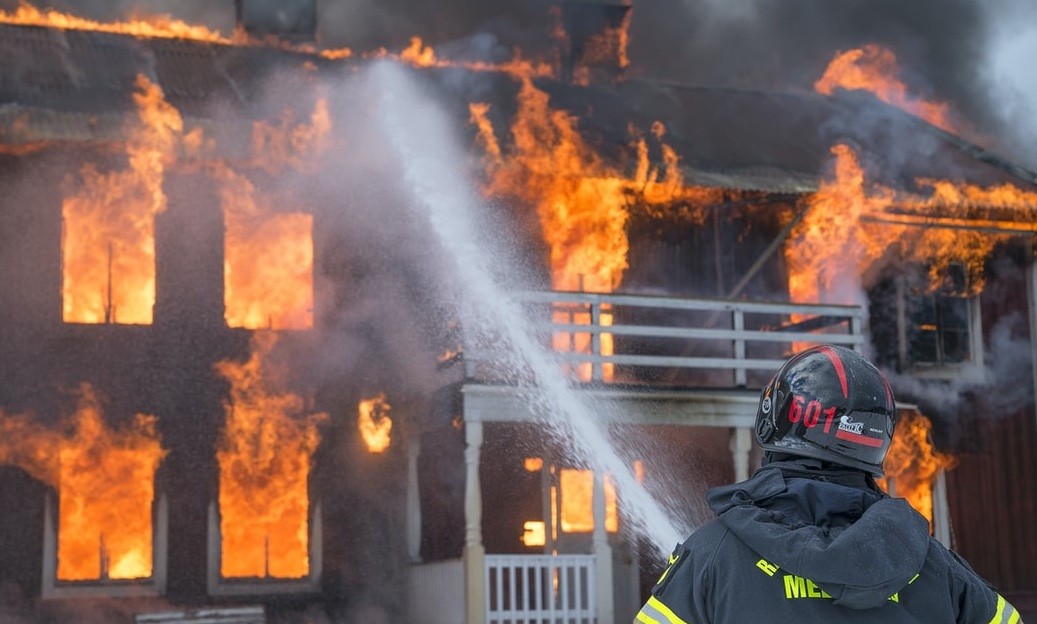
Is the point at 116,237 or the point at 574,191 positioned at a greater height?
the point at 574,191

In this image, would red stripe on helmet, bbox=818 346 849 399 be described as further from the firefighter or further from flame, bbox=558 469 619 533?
flame, bbox=558 469 619 533

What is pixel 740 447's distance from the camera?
15383 millimetres

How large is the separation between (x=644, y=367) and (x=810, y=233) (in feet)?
8.95

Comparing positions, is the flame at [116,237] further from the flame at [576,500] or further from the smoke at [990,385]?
the smoke at [990,385]

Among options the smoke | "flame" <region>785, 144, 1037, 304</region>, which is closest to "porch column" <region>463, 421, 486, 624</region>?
"flame" <region>785, 144, 1037, 304</region>

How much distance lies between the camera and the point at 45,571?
14.4 metres

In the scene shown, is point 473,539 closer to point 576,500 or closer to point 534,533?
point 534,533

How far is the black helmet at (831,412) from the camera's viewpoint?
2936 millimetres

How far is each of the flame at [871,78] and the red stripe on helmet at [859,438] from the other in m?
18.6

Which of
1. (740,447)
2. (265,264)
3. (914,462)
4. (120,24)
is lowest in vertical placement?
(914,462)

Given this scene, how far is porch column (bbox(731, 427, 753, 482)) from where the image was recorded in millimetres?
15383

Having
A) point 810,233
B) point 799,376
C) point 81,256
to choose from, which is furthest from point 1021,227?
point 799,376

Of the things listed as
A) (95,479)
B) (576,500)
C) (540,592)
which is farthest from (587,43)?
(95,479)

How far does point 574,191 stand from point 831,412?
13497 mm
